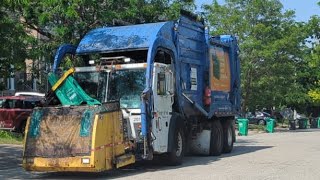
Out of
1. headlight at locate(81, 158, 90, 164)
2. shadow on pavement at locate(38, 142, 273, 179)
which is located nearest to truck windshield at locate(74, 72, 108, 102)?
shadow on pavement at locate(38, 142, 273, 179)

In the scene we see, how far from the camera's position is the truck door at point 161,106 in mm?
13672

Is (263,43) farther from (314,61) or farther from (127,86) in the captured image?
(127,86)

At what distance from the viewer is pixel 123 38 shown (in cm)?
1473

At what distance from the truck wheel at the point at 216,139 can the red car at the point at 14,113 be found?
29.8ft

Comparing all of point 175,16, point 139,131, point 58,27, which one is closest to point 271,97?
point 175,16

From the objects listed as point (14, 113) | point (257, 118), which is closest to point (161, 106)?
point (14, 113)

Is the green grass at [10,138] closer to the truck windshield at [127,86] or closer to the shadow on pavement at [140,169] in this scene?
the shadow on pavement at [140,169]

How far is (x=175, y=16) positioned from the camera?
20.4m

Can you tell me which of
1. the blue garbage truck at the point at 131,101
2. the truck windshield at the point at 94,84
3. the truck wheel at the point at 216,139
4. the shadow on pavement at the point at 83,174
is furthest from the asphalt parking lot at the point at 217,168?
the truck windshield at the point at 94,84

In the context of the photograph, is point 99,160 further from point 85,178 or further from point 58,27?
point 58,27

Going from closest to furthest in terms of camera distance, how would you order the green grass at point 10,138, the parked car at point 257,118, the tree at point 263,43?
the green grass at point 10,138, the tree at point 263,43, the parked car at point 257,118

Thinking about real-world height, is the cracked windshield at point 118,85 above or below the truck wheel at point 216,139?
above

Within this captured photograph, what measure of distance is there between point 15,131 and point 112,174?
11.9m

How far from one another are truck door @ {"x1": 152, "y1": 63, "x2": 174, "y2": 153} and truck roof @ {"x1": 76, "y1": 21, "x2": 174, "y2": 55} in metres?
0.83
